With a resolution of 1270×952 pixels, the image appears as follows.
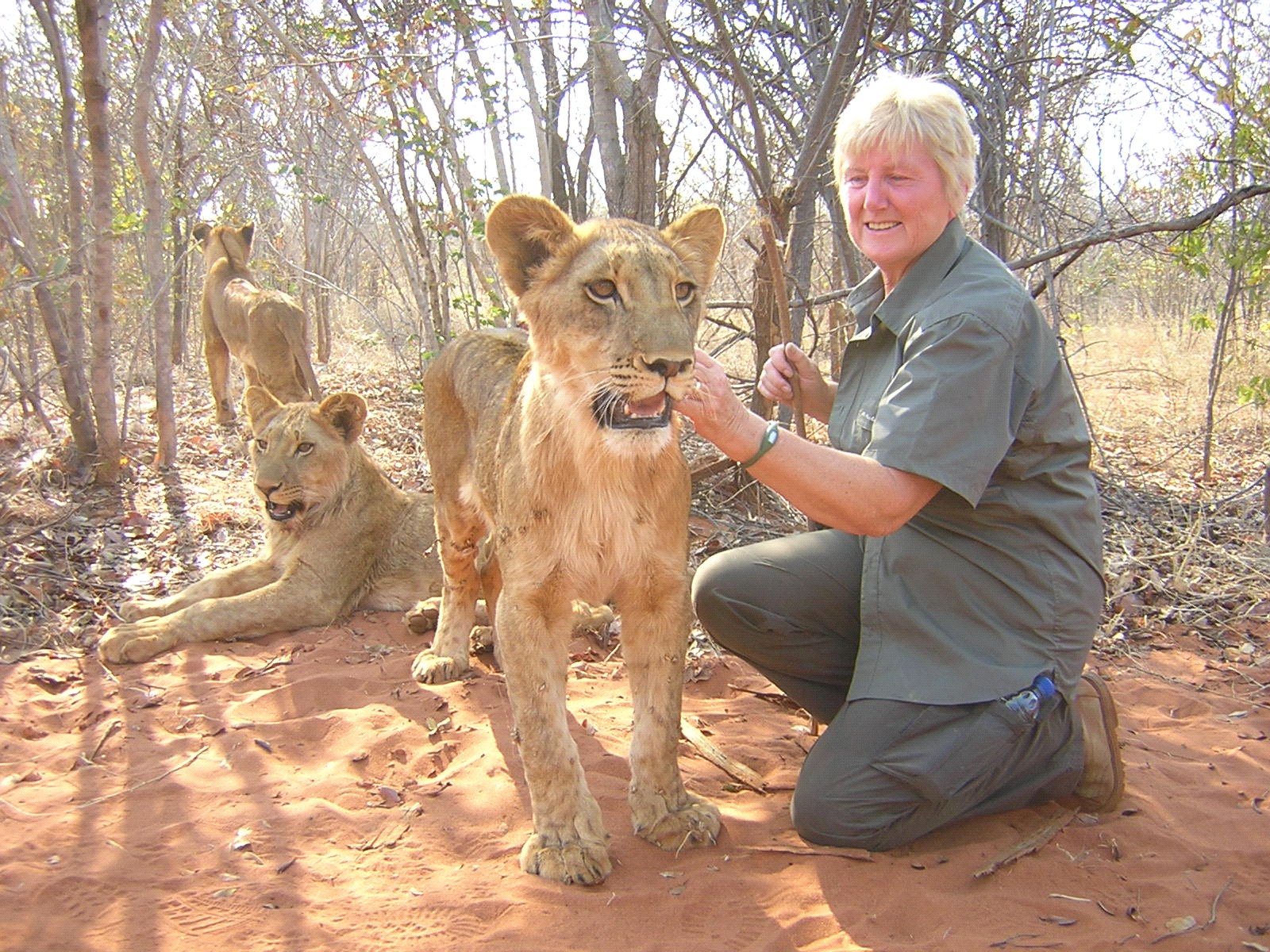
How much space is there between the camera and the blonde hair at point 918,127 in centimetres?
271

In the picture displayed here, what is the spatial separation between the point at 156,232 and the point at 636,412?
5.02m

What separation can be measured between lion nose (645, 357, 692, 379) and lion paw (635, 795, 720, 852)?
1.19 m

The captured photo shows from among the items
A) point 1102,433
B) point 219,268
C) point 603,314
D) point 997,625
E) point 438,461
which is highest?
point 219,268

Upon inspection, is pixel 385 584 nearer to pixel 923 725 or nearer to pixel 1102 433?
pixel 923 725

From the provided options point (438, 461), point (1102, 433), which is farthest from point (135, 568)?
point (1102, 433)

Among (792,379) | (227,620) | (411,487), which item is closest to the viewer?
(792,379)

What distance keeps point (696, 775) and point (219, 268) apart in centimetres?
745

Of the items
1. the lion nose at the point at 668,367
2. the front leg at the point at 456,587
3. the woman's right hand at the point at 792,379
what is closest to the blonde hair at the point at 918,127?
the woman's right hand at the point at 792,379

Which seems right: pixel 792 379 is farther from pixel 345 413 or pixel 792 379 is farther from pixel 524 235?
pixel 345 413

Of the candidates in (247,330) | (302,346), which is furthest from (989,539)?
(247,330)

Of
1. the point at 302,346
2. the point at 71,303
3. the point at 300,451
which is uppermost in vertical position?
the point at 71,303

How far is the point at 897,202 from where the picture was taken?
2.78 m

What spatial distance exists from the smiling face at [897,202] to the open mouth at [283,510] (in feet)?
10.7

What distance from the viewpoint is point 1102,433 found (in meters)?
8.52
